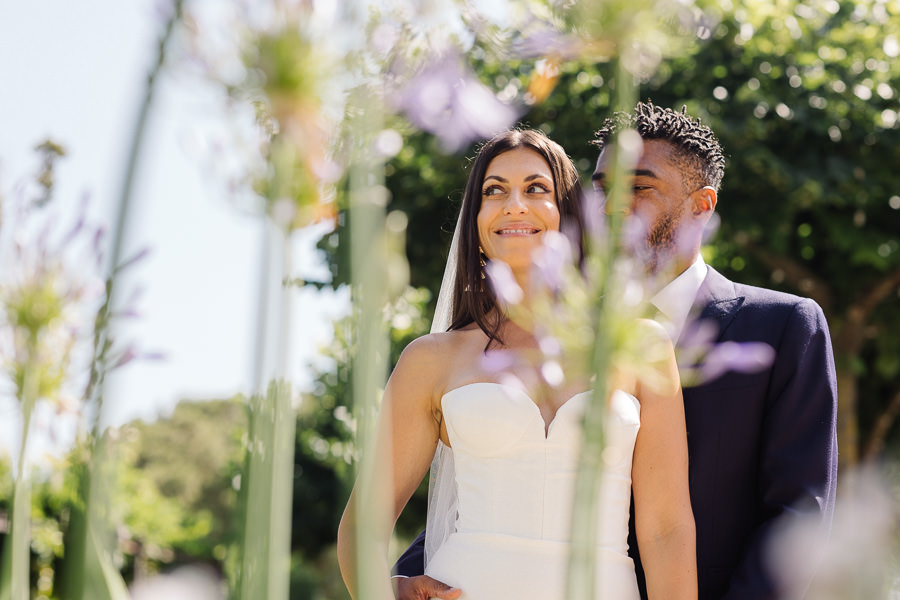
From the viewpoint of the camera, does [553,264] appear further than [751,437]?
No

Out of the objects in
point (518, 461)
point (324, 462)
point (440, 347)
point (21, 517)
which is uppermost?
point (324, 462)

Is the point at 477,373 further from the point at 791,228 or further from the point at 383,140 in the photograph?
the point at 791,228

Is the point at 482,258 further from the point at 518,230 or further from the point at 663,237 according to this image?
the point at 663,237

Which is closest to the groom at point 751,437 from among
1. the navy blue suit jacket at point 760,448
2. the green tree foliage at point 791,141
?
the navy blue suit jacket at point 760,448

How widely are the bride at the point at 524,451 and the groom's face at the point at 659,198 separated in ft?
0.96

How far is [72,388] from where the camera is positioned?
0.95 m

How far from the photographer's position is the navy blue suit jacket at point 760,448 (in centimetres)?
271

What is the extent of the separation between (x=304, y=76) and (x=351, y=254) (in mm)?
156

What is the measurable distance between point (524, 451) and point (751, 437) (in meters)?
0.70

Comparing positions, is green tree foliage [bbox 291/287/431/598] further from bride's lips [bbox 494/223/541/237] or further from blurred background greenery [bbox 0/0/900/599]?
bride's lips [bbox 494/223/541/237]

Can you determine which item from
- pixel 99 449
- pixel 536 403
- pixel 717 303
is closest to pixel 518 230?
pixel 536 403

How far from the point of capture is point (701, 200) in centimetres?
339

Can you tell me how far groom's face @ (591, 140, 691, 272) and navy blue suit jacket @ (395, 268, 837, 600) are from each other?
0.42 meters

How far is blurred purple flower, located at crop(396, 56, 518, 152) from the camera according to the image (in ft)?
3.00
